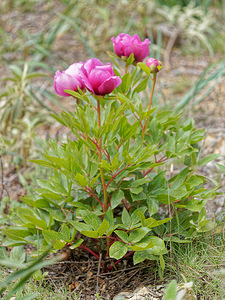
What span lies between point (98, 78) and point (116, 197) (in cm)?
40

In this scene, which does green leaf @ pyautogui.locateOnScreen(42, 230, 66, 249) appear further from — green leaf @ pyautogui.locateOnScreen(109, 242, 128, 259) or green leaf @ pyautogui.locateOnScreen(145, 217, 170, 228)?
green leaf @ pyautogui.locateOnScreen(145, 217, 170, 228)

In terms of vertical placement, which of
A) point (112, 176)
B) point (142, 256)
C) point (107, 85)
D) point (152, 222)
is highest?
point (107, 85)

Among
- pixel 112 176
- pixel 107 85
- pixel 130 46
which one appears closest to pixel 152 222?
pixel 112 176

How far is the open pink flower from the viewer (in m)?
1.00

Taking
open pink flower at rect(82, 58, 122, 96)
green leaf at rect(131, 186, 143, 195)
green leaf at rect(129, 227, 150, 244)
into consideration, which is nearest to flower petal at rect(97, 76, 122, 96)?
open pink flower at rect(82, 58, 122, 96)

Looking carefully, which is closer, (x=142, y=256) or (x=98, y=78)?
(x=98, y=78)

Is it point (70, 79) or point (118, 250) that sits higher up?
point (70, 79)

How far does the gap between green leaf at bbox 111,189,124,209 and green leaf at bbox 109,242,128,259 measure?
0.12m

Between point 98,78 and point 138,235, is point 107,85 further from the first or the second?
point 138,235

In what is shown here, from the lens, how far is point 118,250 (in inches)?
43.6

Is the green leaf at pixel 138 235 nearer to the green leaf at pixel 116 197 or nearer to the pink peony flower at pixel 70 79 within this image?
the green leaf at pixel 116 197

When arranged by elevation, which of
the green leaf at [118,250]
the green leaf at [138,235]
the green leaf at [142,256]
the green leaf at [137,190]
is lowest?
the green leaf at [142,256]

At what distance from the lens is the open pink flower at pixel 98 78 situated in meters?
1.00

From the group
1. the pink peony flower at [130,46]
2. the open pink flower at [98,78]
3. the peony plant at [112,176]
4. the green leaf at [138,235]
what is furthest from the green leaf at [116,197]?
the pink peony flower at [130,46]
